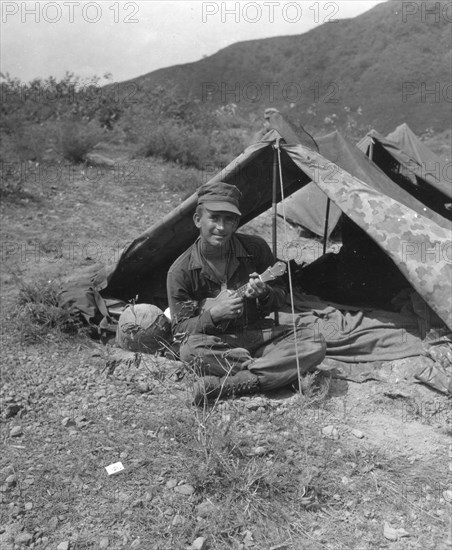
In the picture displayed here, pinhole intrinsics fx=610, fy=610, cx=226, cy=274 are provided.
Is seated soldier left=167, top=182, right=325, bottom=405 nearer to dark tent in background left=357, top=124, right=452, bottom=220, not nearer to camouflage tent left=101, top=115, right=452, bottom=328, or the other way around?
camouflage tent left=101, top=115, right=452, bottom=328

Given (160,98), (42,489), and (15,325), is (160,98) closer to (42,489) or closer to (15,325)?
(15,325)

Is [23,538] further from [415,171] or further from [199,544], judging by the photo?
[415,171]

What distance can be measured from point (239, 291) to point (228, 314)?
0.17 m

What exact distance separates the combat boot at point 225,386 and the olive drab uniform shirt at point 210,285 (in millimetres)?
340

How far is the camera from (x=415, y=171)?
6.60 metres

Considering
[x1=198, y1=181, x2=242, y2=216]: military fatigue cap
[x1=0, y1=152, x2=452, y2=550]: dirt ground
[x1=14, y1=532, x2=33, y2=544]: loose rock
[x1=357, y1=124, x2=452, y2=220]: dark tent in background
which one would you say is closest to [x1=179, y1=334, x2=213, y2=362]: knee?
[x1=0, y1=152, x2=452, y2=550]: dirt ground

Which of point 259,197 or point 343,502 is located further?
point 259,197

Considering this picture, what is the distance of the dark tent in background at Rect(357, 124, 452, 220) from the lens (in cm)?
659

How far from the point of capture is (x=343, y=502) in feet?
9.06

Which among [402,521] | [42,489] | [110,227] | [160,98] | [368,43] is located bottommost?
[402,521]

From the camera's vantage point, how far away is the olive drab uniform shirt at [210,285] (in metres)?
3.83

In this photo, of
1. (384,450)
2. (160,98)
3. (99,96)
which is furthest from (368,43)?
(384,450)

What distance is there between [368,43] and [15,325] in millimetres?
26657

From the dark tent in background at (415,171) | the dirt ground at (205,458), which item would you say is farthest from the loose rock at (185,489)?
the dark tent in background at (415,171)
